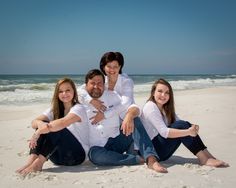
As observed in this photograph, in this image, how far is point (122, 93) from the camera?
4070 mm

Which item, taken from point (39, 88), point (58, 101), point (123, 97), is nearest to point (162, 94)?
point (123, 97)

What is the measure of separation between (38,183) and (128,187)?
862mm

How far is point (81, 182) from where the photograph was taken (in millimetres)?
3066

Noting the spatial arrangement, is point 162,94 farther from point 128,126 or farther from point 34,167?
point 34,167

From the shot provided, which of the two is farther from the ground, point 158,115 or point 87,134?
point 158,115

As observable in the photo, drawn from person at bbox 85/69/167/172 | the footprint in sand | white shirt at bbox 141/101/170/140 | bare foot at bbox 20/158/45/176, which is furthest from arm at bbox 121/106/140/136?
bare foot at bbox 20/158/45/176

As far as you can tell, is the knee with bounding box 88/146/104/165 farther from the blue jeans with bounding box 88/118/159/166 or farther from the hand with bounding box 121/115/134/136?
the hand with bounding box 121/115/134/136

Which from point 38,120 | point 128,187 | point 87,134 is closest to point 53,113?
point 38,120

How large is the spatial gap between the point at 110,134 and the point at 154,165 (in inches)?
25.7

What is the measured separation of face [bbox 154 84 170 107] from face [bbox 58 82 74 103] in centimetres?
98

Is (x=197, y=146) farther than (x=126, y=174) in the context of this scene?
Yes

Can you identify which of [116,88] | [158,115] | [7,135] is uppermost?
[116,88]

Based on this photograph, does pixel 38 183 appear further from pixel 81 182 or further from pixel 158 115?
pixel 158 115

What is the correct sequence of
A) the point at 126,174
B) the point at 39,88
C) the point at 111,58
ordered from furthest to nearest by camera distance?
the point at 39,88
the point at 111,58
the point at 126,174
